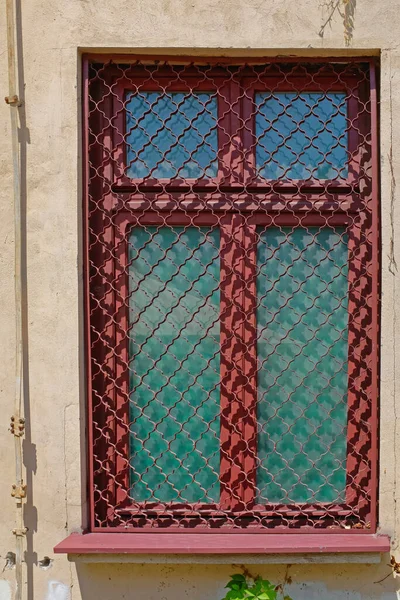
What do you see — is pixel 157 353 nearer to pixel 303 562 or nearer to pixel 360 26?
pixel 303 562

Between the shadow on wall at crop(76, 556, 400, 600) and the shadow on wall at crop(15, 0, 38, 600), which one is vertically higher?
the shadow on wall at crop(15, 0, 38, 600)

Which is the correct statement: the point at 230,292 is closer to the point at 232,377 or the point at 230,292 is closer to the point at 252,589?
the point at 232,377

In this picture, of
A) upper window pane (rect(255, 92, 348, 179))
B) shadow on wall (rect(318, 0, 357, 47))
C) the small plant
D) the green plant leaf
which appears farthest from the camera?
upper window pane (rect(255, 92, 348, 179))

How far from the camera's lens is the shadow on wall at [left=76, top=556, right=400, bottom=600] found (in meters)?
3.27

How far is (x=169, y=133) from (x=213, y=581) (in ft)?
6.88

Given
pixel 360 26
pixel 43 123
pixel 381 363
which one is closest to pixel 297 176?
pixel 360 26

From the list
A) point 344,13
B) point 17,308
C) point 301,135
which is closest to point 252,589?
point 17,308

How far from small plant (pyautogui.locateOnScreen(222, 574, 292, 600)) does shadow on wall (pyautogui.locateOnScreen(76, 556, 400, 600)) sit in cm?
4

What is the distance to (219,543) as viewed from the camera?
3.19 meters

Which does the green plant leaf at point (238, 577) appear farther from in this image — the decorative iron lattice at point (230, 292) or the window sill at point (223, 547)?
the decorative iron lattice at point (230, 292)

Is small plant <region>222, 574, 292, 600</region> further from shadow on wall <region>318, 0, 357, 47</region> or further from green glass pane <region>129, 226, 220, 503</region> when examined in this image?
shadow on wall <region>318, 0, 357, 47</region>

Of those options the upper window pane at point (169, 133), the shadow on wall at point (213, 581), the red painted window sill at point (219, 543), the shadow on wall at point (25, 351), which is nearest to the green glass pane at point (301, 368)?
the red painted window sill at point (219, 543)

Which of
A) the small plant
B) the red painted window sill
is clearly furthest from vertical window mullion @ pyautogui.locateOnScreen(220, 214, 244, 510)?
the small plant

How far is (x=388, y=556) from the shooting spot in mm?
3271
